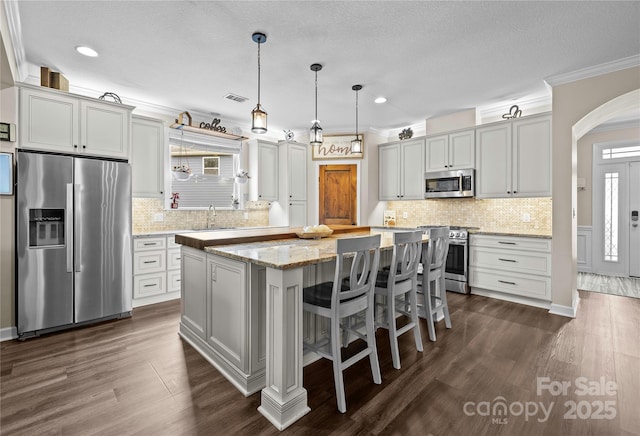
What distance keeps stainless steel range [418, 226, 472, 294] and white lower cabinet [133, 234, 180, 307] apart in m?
3.86

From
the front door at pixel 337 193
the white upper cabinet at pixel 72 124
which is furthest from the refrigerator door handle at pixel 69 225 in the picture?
the front door at pixel 337 193

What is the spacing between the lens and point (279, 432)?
1.67m

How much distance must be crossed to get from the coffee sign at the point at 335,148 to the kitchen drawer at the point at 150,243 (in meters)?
3.04

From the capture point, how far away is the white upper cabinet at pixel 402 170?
205 inches

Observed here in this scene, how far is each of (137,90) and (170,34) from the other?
160 cm

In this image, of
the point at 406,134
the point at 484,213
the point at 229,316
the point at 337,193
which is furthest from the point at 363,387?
the point at 406,134

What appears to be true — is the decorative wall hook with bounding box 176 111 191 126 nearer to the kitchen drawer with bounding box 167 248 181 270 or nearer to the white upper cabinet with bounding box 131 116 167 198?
the white upper cabinet with bounding box 131 116 167 198

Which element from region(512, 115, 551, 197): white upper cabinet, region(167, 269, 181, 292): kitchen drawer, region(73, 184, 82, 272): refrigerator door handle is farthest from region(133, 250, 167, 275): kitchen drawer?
region(512, 115, 551, 197): white upper cabinet

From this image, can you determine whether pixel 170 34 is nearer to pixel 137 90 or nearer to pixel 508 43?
pixel 137 90

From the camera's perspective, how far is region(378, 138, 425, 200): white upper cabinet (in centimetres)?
521

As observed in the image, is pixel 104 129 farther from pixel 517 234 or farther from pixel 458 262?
pixel 517 234

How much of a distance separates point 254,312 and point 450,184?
3873 millimetres

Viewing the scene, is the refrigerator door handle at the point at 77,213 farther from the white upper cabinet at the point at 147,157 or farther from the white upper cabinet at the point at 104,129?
the white upper cabinet at the point at 147,157

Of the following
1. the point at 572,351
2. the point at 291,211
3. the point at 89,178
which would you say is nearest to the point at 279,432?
the point at 572,351
